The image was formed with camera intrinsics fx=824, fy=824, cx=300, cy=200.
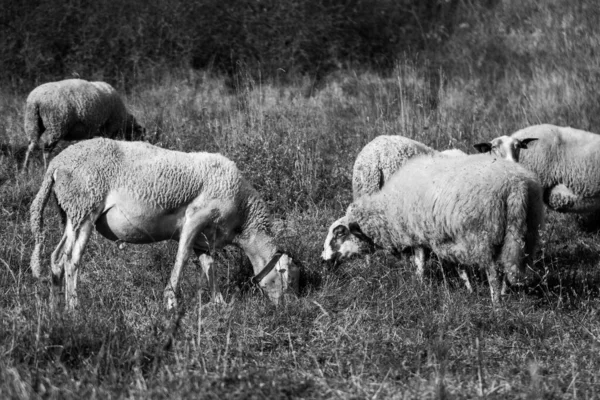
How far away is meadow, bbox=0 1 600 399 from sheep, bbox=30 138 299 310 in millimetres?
258

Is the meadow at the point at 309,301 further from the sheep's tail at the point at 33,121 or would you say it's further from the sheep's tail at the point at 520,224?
the sheep's tail at the point at 33,121

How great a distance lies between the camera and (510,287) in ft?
21.7

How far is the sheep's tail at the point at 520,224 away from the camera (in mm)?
6023

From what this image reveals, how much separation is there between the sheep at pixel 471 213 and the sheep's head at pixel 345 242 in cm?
40

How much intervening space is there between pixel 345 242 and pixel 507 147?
2.29 meters

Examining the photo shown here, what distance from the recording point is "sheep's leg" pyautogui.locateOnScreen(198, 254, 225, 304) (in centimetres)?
615

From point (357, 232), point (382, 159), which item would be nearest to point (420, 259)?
point (357, 232)

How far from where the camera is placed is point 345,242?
732 centimetres

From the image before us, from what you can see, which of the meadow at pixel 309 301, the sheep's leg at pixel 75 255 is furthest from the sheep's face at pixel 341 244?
the sheep's leg at pixel 75 255

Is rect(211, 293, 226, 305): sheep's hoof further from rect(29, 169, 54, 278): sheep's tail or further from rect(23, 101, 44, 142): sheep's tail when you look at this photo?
rect(23, 101, 44, 142): sheep's tail

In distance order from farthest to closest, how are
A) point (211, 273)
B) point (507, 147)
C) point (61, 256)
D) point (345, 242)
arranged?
point (507, 147)
point (345, 242)
point (211, 273)
point (61, 256)

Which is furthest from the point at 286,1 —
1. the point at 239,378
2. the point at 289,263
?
the point at 239,378

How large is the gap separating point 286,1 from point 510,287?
10.3 m

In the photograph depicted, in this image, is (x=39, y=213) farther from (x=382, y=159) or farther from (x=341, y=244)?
(x=382, y=159)
